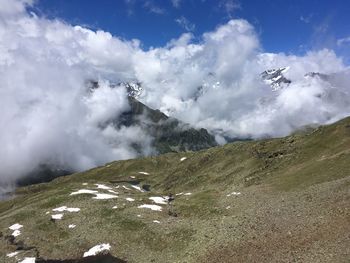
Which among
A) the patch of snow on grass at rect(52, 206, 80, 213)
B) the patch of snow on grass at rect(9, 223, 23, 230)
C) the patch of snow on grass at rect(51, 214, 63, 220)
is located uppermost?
the patch of snow on grass at rect(52, 206, 80, 213)

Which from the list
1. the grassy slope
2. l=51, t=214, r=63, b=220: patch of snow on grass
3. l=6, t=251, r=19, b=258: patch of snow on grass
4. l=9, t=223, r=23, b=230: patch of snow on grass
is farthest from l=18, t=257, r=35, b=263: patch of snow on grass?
l=9, t=223, r=23, b=230: patch of snow on grass

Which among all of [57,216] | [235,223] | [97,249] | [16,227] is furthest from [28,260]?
[235,223]

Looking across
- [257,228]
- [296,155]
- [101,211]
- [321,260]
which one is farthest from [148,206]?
[321,260]

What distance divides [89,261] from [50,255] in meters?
9.35

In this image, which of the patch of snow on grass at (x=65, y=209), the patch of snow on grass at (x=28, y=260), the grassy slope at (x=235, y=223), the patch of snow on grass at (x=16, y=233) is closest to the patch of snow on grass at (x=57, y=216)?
the grassy slope at (x=235, y=223)

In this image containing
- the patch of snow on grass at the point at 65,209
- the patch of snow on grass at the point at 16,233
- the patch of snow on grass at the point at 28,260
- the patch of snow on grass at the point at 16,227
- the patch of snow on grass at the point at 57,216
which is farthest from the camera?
the patch of snow on grass at the point at 65,209

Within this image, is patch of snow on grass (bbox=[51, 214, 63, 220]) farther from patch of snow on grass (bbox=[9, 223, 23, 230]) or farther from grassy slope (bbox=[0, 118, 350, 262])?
patch of snow on grass (bbox=[9, 223, 23, 230])

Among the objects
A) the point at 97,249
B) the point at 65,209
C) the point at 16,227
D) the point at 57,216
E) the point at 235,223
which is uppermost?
the point at 65,209

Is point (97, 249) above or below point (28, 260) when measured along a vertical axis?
above

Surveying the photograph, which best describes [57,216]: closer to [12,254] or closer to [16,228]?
[16,228]

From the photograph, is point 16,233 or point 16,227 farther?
point 16,227

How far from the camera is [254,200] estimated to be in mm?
78875

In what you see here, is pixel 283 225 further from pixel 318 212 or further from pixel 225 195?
pixel 225 195

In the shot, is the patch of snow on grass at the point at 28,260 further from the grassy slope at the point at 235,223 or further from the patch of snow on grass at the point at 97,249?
the patch of snow on grass at the point at 97,249
